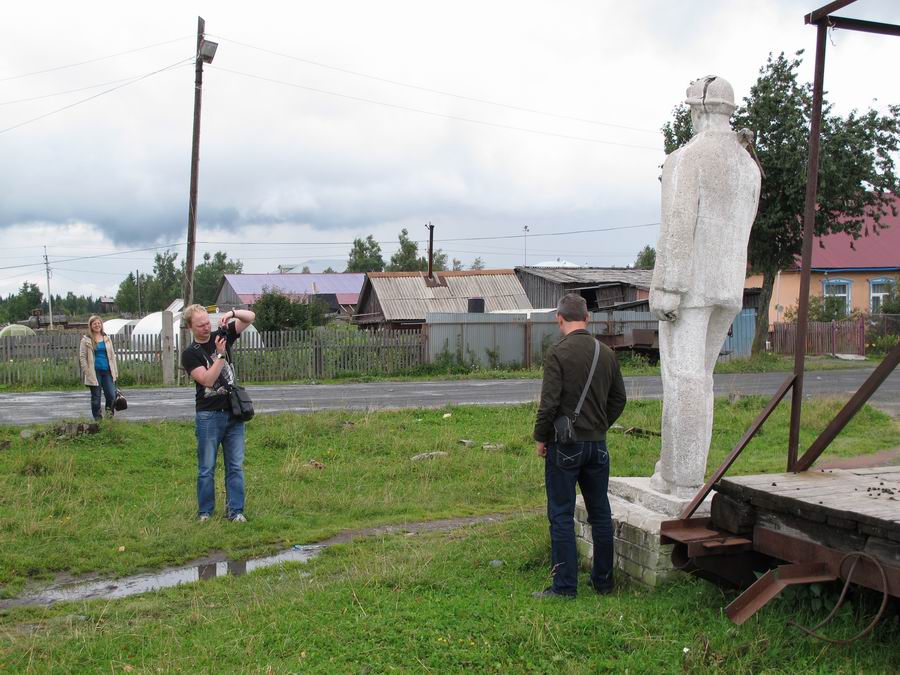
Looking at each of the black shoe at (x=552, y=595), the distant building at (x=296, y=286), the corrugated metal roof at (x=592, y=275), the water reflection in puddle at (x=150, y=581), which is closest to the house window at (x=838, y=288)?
the corrugated metal roof at (x=592, y=275)

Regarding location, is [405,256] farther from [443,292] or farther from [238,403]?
[238,403]

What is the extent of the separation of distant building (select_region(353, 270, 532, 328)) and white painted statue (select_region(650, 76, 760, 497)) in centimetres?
3219

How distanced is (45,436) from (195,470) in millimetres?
2215

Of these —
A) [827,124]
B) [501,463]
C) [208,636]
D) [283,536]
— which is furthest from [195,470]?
[827,124]

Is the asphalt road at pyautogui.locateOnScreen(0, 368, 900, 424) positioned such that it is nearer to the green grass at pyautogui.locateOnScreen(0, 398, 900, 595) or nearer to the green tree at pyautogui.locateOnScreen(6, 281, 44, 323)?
the green grass at pyautogui.locateOnScreen(0, 398, 900, 595)

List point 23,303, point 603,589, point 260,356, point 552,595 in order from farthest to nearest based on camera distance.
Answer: point 23,303 < point 260,356 < point 603,589 < point 552,595

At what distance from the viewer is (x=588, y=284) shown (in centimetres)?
3738

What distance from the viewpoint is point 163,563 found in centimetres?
654

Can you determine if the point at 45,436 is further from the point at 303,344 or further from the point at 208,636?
the point at 303,344

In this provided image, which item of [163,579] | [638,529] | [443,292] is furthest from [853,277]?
[163,579]

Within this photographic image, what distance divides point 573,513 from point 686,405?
1.11 metres

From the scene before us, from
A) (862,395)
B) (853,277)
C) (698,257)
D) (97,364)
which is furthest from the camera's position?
(853,277)

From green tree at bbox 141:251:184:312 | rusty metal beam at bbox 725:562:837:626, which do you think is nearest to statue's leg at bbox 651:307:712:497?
rusty metal beam at bbox 725:562:837:626

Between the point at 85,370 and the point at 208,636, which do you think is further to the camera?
the point at 85,370
